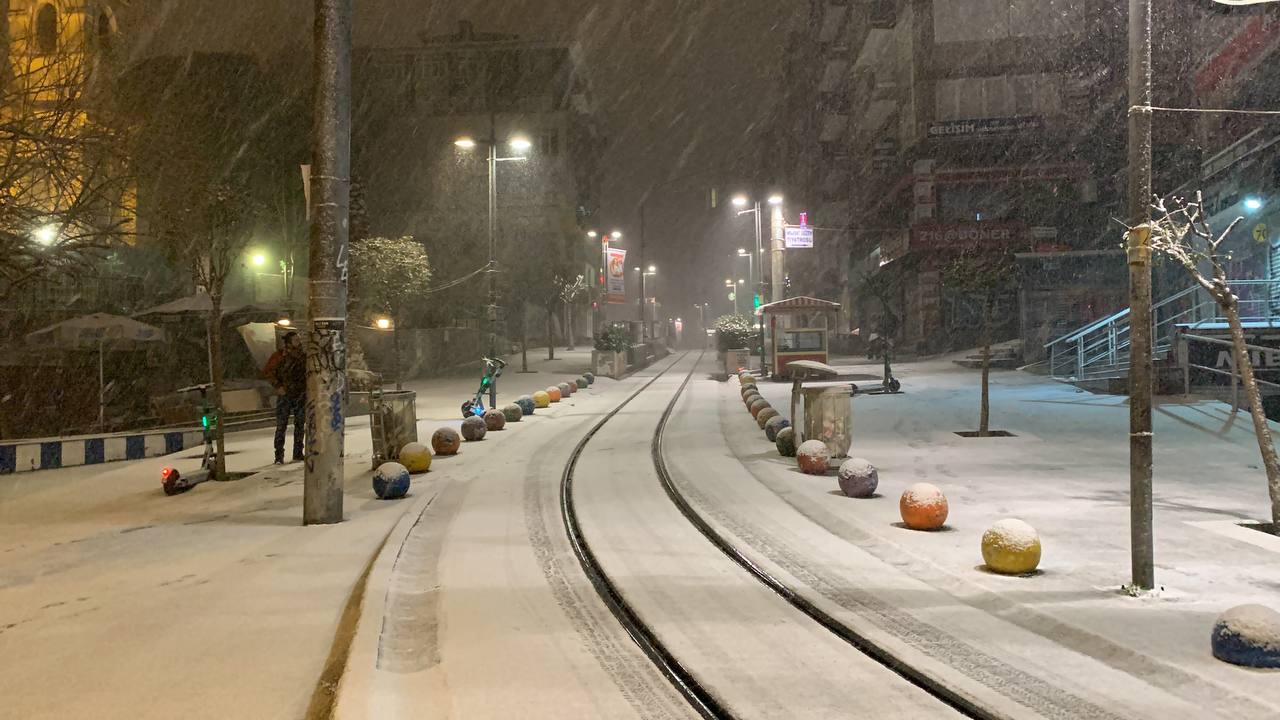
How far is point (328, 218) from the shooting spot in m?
8.38

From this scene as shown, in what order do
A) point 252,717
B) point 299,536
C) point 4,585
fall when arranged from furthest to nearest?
1. point 299,536
2. point 4,585
3. point 252,717

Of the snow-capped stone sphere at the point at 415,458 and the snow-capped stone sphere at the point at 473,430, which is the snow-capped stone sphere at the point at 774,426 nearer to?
the snow-capped stone sphere at the point at 473,430

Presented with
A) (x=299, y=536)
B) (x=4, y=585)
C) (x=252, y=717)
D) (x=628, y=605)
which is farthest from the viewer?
(x=299, y=536)

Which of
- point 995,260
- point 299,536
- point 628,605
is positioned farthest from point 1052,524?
point 995,260

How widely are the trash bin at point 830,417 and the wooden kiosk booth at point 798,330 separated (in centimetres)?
1769

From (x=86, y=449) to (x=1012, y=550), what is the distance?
13.7 meters

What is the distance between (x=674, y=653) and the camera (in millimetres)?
4738

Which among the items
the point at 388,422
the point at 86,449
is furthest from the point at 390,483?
the point at 86,449

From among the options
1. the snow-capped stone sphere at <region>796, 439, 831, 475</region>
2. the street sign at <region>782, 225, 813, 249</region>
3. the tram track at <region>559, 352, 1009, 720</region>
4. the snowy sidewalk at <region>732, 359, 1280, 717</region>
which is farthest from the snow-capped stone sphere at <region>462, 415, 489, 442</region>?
the street sign at <region>782, 225, 813, 249</region>

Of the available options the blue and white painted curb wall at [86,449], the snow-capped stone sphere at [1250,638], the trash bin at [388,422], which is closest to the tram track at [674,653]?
the snow-capped stone sphere at [1250,638]

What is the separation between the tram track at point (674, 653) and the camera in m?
4.08

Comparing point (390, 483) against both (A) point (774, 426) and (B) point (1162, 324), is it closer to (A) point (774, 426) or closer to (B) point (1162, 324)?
(A) point (774, 426)

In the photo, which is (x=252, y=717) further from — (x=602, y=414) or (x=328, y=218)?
(x=602, y=414)

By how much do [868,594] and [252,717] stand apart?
12.6 ft
